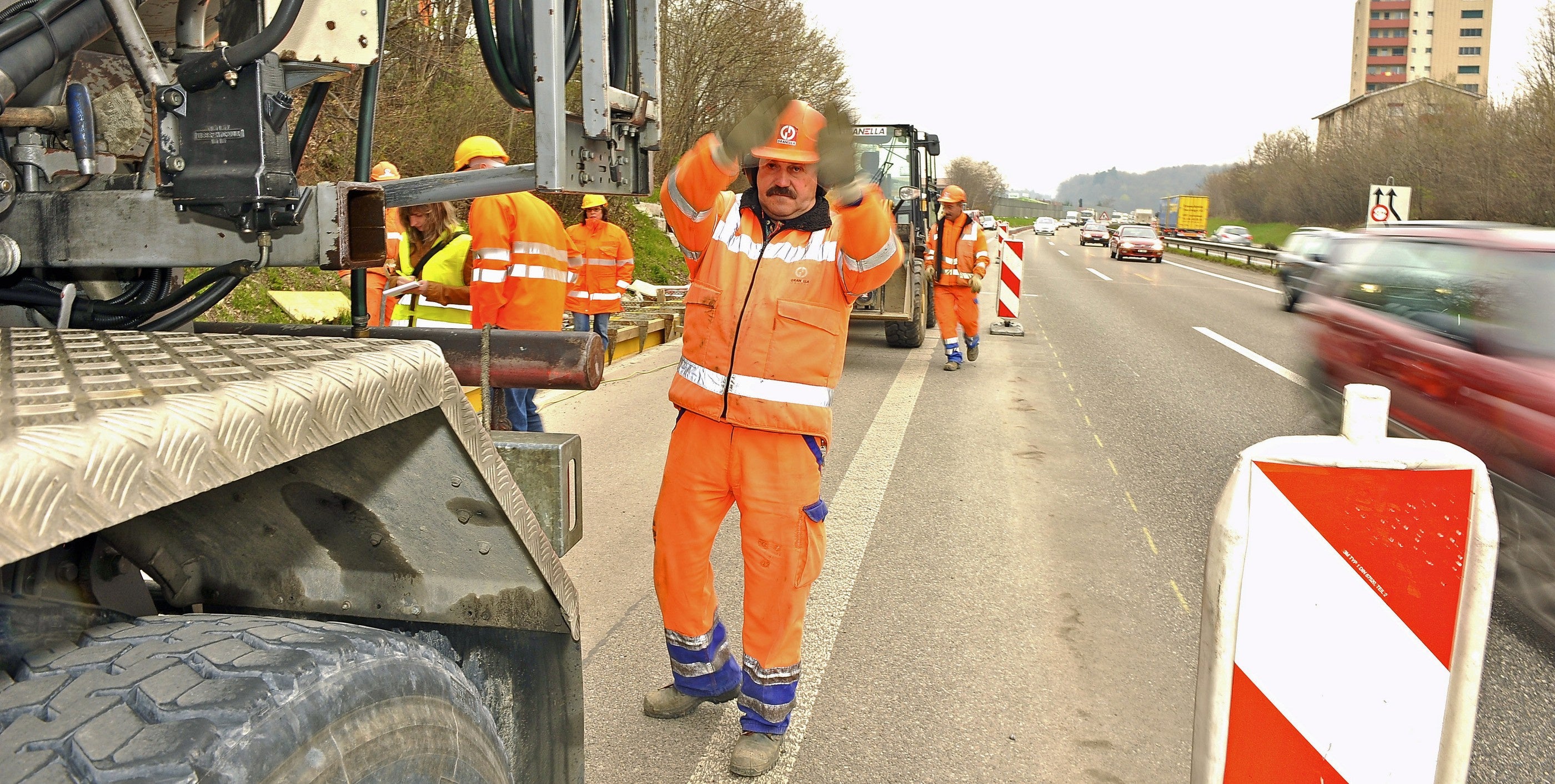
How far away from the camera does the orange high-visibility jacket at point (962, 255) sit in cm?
1119

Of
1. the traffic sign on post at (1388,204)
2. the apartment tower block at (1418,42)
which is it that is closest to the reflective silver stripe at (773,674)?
the traffic sign on post at (1388,204)

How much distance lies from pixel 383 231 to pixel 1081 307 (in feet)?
63.6

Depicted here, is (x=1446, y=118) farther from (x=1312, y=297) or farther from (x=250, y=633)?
(x=250, y=633)

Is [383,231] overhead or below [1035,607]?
overhead

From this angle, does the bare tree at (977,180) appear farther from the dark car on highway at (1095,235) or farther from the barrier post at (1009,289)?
the barrier post at (1009,289)

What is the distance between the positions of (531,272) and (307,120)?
4.08 metres

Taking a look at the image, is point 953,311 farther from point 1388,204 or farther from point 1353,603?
point 1388,204

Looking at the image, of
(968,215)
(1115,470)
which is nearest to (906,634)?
(1115,470)

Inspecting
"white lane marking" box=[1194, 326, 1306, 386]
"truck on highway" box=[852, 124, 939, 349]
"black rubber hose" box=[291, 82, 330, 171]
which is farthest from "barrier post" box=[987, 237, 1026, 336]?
"black rubber hose" box=[291, 82, 330, 171]

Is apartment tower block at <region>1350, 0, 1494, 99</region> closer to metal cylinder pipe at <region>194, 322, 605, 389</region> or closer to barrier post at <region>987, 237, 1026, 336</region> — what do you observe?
barrier post at <region>987, 237, 1026, 336</region>

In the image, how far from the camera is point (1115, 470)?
732 cm

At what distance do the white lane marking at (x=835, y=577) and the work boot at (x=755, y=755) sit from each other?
0.03 m

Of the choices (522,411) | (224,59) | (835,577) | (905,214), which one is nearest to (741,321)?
(224,59)

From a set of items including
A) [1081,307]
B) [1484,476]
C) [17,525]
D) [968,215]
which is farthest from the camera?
[1081,307]
